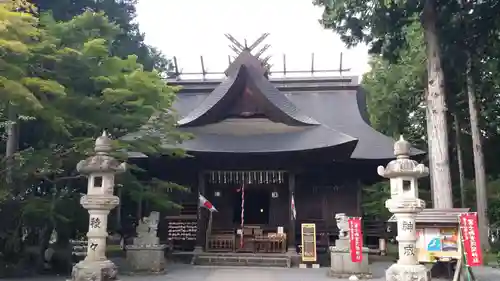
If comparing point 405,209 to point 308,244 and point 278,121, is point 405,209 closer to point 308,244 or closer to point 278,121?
point 308,244

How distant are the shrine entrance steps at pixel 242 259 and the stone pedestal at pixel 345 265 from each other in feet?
7.98

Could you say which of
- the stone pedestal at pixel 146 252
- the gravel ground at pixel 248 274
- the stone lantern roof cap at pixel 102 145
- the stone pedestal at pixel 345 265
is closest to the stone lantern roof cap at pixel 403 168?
the stone pedestal at pixel 345 265

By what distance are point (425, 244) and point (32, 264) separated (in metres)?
10.5

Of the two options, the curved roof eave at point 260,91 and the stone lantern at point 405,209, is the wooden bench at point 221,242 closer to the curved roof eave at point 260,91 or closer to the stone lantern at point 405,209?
the curved roof eave at point 260,91

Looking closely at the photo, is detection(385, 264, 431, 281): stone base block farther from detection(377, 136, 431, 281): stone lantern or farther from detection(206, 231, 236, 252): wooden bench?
detection(206, 231, 236, 252): wooden bench

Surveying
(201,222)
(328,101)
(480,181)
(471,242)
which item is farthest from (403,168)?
(328,101)

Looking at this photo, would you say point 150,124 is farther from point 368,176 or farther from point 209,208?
point 368,176

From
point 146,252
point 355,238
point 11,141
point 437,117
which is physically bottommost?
point 146,252

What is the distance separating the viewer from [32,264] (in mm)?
13109

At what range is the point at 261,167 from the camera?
16.6m

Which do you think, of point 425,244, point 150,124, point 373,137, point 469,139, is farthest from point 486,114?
point 150,124

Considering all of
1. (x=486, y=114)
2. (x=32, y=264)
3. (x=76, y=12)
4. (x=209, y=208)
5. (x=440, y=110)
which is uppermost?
(x=76, y=12)

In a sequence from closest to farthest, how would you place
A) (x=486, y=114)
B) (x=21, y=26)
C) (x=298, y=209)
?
(x=21, y=26)
(x=298, y=209)
(x=486, y=114)

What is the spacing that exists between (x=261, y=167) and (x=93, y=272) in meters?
7.84
